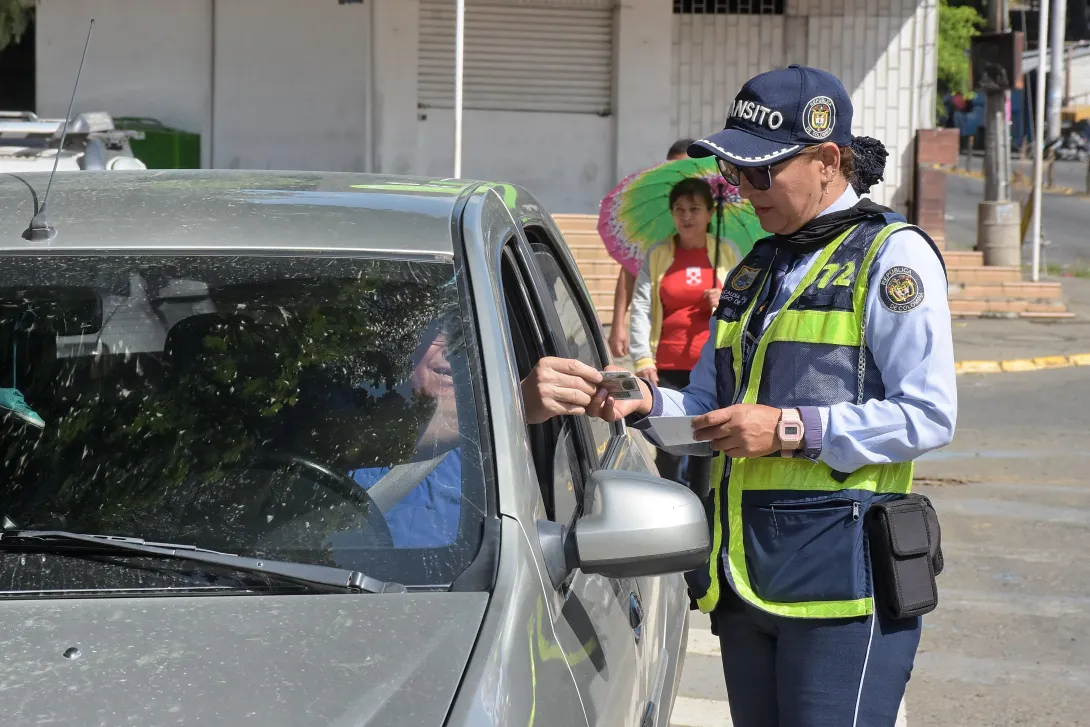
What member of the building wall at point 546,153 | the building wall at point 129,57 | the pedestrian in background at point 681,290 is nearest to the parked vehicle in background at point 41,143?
the pedestrian in background at point 681,290

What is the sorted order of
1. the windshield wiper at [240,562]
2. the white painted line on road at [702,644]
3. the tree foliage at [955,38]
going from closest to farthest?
the windshield wiper at [240,562] < the white painted line on road at [702,644] < the tree foliage at [955,38]

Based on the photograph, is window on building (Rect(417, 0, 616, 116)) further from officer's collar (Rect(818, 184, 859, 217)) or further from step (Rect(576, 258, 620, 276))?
officer's collar (Rect(818, 184, 859, 217))

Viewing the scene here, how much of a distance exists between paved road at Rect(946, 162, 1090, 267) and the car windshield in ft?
63.3

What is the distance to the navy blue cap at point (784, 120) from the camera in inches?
109

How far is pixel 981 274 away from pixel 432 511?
47.3ft

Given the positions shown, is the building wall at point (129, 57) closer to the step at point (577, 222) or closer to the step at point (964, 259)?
the step at point (577, 222)

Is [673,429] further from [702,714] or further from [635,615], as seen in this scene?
[702,714]

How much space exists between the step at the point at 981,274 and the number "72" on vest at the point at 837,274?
13.4 metres

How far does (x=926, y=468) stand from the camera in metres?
8.87

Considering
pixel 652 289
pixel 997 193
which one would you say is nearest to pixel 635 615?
pixel 652 289

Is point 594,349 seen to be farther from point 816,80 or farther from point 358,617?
point 358,617

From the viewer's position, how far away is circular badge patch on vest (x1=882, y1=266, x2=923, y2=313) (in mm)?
2652

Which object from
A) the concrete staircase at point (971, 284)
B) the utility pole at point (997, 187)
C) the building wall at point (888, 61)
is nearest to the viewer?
the concrete staircase at point (971, 284)

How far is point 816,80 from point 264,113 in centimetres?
1402
